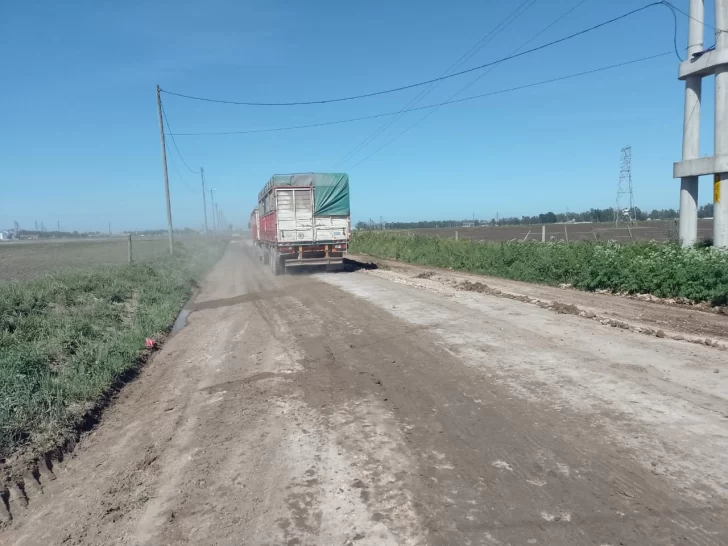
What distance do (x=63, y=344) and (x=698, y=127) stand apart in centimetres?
1644

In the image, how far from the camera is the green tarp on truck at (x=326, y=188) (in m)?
21.5

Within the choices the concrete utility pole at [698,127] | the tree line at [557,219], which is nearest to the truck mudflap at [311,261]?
the concrete utility pole at [698,127]

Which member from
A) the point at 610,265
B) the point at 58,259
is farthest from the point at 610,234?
the point at 58,259

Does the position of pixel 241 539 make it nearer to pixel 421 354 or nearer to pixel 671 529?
pixel 671 529

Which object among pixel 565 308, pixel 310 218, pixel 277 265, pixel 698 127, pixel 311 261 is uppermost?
pixel 698 127

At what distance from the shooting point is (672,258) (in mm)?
12539

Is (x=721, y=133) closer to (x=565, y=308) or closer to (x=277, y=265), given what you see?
(x=565, y=308)

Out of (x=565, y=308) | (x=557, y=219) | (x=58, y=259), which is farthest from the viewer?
(x=557, y=219)

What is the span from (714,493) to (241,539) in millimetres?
3238

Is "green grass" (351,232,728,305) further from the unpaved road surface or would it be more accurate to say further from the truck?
the truck

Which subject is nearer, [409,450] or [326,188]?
[409,450]

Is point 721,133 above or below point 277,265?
above

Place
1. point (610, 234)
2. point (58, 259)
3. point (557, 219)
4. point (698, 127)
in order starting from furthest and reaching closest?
point (557, 219) < point (610, 234) < point (58, 259) < point (698, 127)

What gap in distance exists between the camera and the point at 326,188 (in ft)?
70.7
